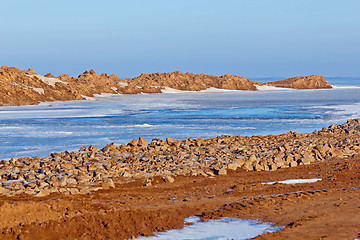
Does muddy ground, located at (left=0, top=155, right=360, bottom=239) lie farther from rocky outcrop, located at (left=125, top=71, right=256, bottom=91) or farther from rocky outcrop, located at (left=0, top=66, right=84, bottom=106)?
rocky outcrop, located at (left=125, top=71, right=256, bottom=91)

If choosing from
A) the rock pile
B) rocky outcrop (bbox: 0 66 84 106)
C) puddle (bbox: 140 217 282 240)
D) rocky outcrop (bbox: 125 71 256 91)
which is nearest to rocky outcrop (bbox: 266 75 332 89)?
rocky outcrop (bbox: 125 71 256 91)

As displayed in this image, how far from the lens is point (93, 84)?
84.1m

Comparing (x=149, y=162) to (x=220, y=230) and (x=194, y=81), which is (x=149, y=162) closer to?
(x=220, y=230)

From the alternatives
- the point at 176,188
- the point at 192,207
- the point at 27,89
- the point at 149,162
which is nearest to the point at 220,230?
the point at 192,207

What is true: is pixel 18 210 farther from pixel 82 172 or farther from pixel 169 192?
pixel 82 172

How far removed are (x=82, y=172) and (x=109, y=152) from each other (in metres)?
3.18

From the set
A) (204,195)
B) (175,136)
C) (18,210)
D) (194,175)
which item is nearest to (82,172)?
(194,175)

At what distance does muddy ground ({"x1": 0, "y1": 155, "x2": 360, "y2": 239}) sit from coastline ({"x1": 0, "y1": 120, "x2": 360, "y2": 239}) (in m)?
0.01

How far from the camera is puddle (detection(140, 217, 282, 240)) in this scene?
255 inches

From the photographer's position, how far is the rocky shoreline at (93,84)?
167 ft

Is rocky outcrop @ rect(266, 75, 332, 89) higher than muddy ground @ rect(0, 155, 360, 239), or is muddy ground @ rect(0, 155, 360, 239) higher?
rocky outcrop @ rect(266, 75, 332, 89)

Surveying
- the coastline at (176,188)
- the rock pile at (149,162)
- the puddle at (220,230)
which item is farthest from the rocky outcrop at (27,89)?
the puddle at (220,230)

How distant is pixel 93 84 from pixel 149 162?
73.6 metres

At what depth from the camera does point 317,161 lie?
12766mm
